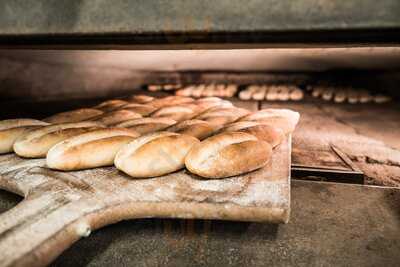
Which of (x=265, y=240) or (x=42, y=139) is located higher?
(x=42, y=139)

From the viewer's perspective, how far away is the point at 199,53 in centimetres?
287

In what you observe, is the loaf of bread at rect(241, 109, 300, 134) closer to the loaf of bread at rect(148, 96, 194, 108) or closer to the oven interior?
the oven interior

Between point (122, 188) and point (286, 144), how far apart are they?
90 cm

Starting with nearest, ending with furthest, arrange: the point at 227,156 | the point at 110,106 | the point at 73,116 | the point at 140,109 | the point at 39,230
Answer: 1. the point at 39,230
2. the point at 227,156
3. the point at 73,116
4. the point at 140,109
5. the point at 110,106

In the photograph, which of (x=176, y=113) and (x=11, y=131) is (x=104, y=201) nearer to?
(x=11, y=131)

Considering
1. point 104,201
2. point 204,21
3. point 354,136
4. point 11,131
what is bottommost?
point 354,136

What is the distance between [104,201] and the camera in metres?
1.06

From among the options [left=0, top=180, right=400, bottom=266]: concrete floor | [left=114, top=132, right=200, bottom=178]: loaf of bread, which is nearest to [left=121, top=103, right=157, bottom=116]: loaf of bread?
[left=114, top=132, right=200, bottom=178]: loaf of bread

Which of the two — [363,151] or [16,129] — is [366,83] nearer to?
[363,151]

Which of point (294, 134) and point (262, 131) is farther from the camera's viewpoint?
point (294, 134)

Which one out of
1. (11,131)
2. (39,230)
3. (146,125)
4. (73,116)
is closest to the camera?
(39,230)

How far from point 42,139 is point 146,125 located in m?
0.55

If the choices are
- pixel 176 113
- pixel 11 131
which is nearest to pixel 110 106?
pixel 176 113

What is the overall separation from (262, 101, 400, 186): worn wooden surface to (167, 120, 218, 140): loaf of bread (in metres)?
0.50
